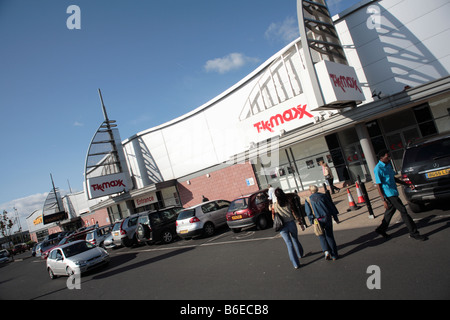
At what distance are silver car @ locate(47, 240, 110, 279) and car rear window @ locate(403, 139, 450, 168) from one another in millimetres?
11297

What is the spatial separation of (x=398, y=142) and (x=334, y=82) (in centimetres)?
593

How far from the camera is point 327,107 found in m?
12.0

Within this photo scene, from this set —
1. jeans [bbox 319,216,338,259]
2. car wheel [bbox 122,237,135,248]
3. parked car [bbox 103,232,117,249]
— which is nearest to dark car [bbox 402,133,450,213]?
jeans [bbox 319,216,338,259]

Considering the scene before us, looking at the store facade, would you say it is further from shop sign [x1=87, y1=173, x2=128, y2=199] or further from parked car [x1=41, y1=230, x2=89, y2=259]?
parked car [x1=41, y1=230, x2=89, y2=259]

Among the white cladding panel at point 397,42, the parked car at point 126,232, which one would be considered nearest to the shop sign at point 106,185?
the parked car at point 126,232

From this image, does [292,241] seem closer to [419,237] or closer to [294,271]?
[294,271]

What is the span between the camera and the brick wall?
1939cm

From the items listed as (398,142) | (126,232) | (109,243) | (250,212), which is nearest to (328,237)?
(250,212)

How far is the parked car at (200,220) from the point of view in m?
12.6

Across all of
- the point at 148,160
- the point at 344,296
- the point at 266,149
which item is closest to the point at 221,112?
the point at 266,149

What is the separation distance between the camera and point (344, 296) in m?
4.15

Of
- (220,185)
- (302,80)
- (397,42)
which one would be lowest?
(220,185)
